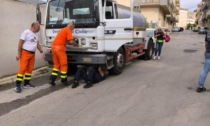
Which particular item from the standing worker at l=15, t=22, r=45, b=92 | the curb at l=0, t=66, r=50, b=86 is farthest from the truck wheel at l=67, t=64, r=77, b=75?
the standing worker at l=15, t=22, r=45, b=92

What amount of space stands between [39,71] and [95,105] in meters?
4.55

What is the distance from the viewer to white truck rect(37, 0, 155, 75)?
7.91 m

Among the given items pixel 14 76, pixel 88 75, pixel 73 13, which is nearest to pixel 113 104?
pixel 88 75

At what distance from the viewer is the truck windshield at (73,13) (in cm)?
793

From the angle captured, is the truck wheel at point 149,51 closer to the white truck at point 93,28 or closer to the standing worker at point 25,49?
the white truck at point 93,28

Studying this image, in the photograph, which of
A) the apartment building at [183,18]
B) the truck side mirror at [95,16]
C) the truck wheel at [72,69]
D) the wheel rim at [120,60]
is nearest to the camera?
the truck side mirror at [95,16]

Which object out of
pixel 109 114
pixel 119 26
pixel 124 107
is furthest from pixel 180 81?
pixel 109 114

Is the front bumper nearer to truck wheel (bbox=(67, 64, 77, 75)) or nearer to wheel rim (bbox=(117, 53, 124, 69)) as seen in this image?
wheel rim (bbox=(117, 53, 124, 69))

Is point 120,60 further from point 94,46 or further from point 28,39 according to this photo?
point 28,39

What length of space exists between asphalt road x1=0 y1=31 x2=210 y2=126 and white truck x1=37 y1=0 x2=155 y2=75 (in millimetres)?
940

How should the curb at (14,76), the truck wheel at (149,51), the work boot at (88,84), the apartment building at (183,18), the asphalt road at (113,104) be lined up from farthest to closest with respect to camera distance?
the apartment building at (183,18), the truck wheel at (149,51), the curb at (14,76), the work boot at (88,84), the asphalt road at (113,104)

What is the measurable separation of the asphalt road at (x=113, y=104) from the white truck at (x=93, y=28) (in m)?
0.94

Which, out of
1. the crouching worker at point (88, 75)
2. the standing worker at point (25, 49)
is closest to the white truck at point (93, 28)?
the crouching worker at point (88, 75)

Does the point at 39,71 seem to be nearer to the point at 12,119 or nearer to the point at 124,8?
the point at 124,8
